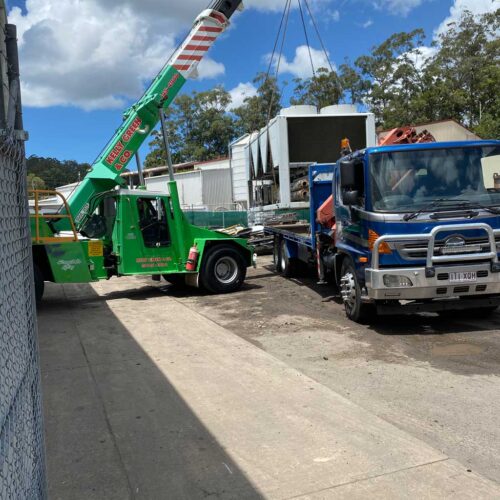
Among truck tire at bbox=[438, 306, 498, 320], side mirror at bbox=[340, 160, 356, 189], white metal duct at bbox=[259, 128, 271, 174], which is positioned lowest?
truck tire at bbox=[438, 306, 498, 320]

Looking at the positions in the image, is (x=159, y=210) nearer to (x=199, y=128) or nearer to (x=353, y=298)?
(x=353, y=298)

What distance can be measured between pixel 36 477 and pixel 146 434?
6.05 ft

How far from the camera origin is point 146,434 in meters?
4.20

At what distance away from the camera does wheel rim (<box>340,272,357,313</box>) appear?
7809mm

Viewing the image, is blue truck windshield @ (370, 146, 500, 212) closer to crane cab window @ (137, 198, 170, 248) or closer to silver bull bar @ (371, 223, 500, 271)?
silver bull bar @ (371, 223, 500, 271)

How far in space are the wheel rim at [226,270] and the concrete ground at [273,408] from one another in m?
3.06

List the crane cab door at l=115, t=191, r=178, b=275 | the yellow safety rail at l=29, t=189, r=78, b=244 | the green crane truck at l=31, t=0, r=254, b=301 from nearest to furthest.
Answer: the yellow safety rail at l=29, t=189, r=78, b=244, the green crane truck at l=31, t=0, r=254, b=301, the crane cab door at l=115, t=191, r=178, b=275

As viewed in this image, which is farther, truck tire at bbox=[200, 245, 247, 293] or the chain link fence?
truck tire at bbox=[200, 245, 247, 293]

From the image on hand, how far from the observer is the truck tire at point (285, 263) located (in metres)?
12.8

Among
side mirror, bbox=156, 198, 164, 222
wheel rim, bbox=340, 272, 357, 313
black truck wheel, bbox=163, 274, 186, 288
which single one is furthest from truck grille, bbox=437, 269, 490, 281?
black truck wheel, bbox=163, 274, 186, 288

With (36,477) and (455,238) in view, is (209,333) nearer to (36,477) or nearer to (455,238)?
(455,238)

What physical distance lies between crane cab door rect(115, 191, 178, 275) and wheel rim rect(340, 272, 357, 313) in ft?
14.0

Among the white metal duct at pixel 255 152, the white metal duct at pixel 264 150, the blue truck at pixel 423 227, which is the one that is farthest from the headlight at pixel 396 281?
the white metal duct at pixel 255 152

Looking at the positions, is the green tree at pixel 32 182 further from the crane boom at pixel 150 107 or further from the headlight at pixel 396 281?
the headlight at pixel 396 281
